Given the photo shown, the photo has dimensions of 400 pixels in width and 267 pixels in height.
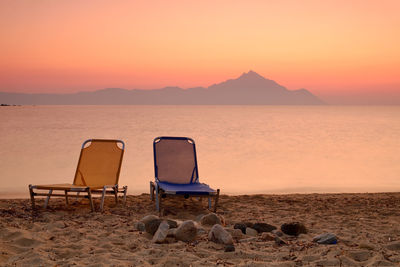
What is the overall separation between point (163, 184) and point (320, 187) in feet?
17.7

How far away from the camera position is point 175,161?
272 inches

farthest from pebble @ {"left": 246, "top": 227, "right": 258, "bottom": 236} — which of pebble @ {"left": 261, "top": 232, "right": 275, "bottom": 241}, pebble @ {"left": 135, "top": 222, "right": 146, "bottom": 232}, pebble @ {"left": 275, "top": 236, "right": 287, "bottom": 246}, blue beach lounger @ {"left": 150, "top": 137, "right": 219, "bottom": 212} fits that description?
blue beach lounger @ {"left": 150, "top": 137, "right": 219, "bottom": 212}

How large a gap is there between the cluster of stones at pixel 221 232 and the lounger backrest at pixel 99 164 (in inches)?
75.5

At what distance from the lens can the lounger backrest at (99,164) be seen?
665cm

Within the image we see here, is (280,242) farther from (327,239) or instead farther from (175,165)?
(175,165)

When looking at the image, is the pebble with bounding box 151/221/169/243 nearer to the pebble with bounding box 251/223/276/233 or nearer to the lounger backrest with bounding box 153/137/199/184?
the pebble with bounding box 251/223/276/233

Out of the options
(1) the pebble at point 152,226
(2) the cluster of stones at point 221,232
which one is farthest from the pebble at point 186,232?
(1) the pebble at point 152,226

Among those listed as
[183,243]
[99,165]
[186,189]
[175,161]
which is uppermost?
[175,161]

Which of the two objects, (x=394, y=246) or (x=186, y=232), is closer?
(x=394, y=246)

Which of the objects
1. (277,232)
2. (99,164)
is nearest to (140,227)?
(277,232)

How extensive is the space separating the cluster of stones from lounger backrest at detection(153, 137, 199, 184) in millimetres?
1834

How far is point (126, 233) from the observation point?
4645mm

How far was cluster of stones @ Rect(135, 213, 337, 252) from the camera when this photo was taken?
13.9 ft

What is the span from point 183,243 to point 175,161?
2.77 meters
